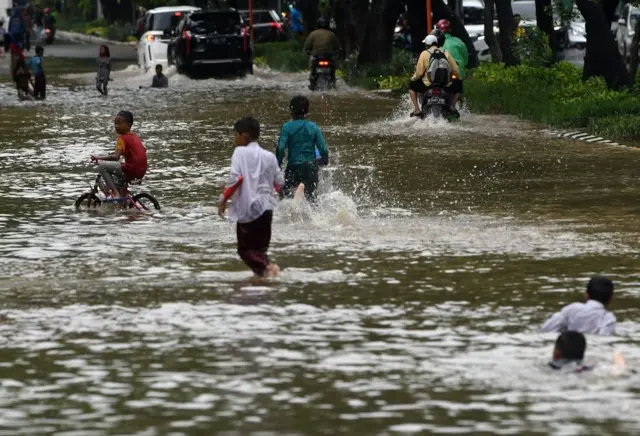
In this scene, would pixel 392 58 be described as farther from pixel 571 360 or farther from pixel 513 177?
pixel 571 360

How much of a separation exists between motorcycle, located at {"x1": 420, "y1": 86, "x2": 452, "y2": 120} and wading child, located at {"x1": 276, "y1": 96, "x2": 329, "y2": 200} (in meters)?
10.7

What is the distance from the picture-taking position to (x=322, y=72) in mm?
38188

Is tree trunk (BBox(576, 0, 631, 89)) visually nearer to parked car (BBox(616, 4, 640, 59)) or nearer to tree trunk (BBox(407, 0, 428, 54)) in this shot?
tree trunk (BBox(407, 0, 428, 54))

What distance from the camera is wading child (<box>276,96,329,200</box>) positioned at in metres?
16.3

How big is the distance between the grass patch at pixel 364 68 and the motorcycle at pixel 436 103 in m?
8.60

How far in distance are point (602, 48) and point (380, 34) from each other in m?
11.7

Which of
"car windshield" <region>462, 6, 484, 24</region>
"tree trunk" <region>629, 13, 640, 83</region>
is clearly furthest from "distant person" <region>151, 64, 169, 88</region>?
"car windshield" <region>462, 6, 484, 24</region>

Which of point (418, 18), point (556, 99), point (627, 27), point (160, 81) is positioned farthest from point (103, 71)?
point (556, 99)

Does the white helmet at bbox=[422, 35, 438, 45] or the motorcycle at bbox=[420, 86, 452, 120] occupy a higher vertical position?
the white helmet at bbox=[422, 35, 438, 45]

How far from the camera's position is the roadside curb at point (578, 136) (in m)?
24.7

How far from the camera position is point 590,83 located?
31125 millimetres

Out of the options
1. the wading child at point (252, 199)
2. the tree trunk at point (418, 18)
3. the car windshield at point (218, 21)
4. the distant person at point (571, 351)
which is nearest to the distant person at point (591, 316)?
the distant person at point (571, 351)

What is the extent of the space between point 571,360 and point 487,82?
23131 mm

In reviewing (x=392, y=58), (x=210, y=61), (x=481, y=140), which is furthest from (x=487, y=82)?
(x=210, y=61)
